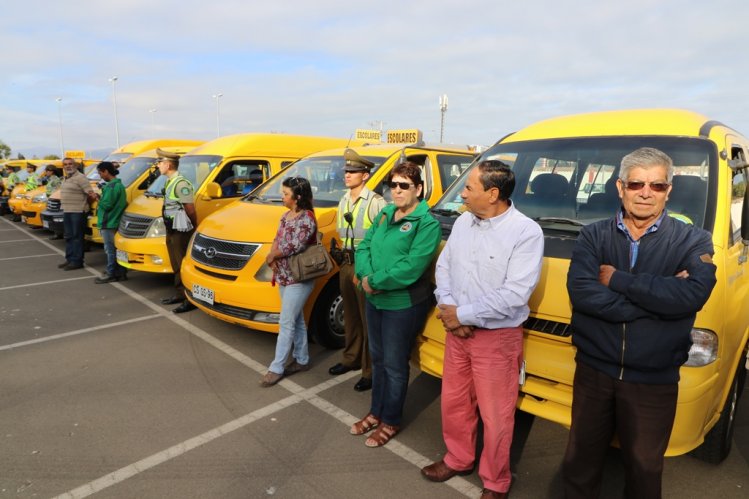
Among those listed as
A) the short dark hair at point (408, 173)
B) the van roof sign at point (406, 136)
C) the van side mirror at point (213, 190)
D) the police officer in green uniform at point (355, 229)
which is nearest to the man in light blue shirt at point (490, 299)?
the short dark hair at point (408, 173)

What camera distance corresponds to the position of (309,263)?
394 centimetres

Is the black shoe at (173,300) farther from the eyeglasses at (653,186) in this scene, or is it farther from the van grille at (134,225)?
the eyeglasses at (653,186)

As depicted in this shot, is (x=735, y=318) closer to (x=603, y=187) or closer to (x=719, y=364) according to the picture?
(x=719, y=364)

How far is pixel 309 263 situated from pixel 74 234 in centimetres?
679

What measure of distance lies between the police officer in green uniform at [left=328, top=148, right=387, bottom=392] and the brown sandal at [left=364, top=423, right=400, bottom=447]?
31.0 inches

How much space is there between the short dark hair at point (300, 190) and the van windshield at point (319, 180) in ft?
3.77

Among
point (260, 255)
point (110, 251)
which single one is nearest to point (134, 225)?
point (110, 251)

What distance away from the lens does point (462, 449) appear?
2889mm

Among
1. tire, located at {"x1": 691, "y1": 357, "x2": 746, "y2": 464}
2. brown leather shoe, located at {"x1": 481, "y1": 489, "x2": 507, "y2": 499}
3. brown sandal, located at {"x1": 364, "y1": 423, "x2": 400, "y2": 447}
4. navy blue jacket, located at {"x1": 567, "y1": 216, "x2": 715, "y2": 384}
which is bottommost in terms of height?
brown sandal, located at {"x1": 364, "y1": 423, "x2": 400, "y2": 447}

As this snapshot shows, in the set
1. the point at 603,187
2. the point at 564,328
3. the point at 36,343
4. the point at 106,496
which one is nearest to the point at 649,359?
the point at 564,328

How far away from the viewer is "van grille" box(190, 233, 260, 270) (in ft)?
15.3

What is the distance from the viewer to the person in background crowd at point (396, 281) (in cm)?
296

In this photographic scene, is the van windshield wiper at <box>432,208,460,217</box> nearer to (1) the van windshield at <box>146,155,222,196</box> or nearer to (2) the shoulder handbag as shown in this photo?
(2) the shoulder handbag

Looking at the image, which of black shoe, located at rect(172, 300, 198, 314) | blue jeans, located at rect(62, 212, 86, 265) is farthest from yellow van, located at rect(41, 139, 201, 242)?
black shoe, located at rect(172, 300, 198, 314)
